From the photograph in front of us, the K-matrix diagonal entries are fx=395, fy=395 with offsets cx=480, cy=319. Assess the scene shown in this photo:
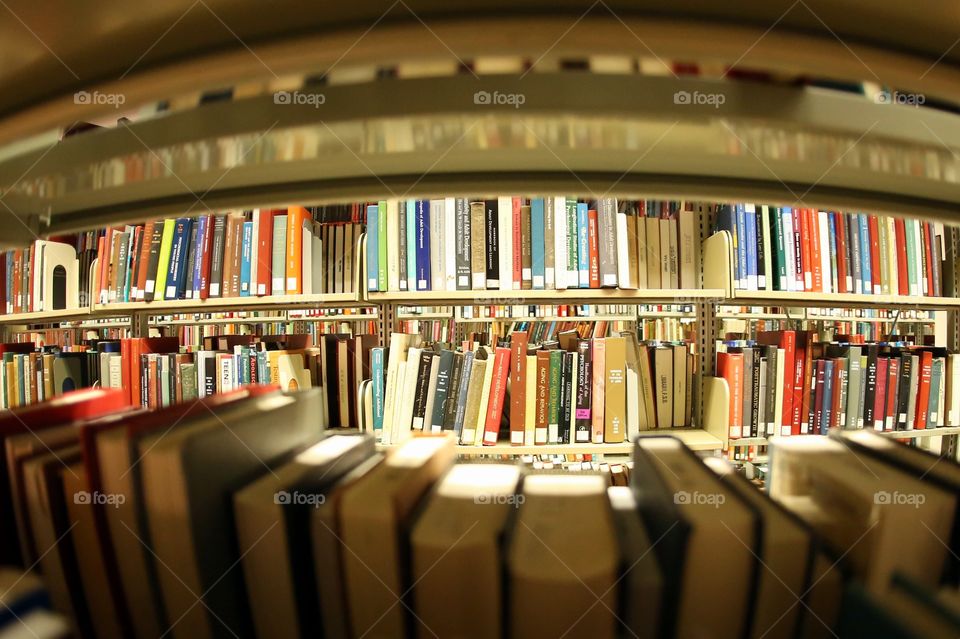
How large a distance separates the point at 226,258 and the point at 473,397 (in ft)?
3.83

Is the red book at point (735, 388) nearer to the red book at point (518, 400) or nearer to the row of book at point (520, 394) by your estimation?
the row of book at point (520, 394)

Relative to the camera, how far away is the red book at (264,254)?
62.9 inches

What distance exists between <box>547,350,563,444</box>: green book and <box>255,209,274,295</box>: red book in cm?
117

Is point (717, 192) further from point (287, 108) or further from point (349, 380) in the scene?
point (349, 380)

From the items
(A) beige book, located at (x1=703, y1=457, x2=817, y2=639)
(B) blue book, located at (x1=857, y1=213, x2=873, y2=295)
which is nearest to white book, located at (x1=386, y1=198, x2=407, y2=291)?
(A) beige book, located at (x1=703, y1=457, x2=817, y2=639)

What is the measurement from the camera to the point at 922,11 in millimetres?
288

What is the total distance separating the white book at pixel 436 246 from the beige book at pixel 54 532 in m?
1.19

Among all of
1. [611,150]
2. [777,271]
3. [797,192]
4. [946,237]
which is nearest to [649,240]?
[777,271]

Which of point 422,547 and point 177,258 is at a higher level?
point 177,258

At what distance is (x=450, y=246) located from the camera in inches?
57.6

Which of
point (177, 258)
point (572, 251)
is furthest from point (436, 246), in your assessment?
point (177, 258)

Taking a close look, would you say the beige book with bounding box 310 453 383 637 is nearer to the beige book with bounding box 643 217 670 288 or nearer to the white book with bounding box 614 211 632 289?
the white book with bounding box 614 211 632 289

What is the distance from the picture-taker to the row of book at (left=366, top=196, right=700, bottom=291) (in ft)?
4.73

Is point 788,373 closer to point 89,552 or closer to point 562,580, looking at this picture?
point 562,580
